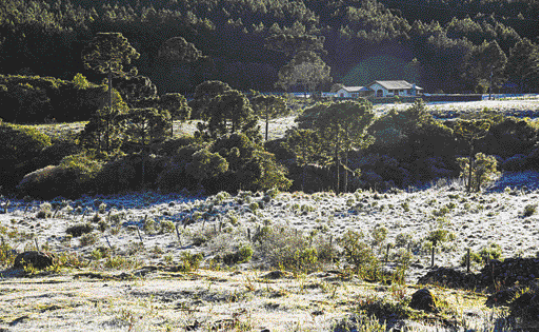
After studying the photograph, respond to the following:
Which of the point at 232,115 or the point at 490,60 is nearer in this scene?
the point at 232,115

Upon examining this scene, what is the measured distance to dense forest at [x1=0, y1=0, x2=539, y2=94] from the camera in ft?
279

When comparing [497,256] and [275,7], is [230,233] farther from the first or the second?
[275,7]

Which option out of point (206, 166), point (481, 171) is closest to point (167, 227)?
point (206, 166)

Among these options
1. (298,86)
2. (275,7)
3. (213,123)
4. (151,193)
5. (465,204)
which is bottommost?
(151,193)

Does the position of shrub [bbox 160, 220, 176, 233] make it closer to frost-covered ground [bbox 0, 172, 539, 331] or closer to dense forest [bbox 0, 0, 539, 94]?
frost-covered ground [bbox 0, 172, 539, 331]

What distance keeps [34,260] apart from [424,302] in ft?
26.4

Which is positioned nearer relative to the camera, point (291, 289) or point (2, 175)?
point (291, 289)

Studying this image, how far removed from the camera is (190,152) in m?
30.5

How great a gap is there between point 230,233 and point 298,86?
92.9 metres

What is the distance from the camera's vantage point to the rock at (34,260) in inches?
297

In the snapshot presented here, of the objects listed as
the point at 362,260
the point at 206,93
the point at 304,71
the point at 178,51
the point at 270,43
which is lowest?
the point at 362,260

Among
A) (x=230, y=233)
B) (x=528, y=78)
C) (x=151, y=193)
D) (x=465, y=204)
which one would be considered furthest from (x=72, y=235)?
(x=528, y=78)

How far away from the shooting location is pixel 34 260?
762 cm

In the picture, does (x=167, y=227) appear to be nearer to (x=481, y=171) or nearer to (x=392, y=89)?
(x=481, y=171)
